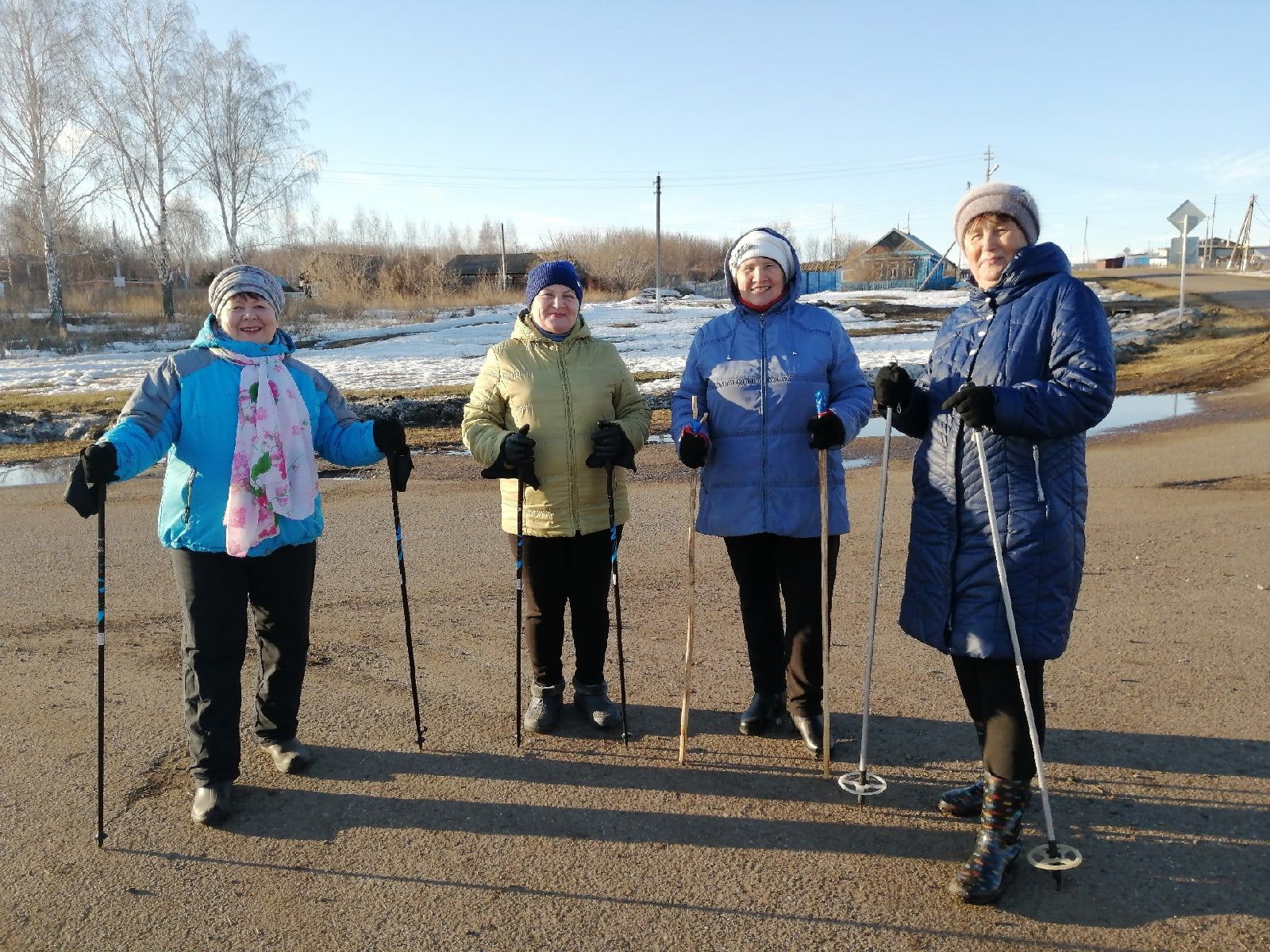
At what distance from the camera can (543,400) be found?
3.95m

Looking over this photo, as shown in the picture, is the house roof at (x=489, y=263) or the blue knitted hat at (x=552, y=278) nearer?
the blue knitted hat at (x=552, y=278)

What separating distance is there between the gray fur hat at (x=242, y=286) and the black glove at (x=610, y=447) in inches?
52.0

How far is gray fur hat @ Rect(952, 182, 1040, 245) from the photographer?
301 cm

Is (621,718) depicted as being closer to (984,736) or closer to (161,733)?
(984,736)

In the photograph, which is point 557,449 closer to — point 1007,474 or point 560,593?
point 560,593

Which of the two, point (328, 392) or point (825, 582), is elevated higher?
point (328, 392)

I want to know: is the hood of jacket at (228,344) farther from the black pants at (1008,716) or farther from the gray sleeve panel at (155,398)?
the black pants at (1008,716)

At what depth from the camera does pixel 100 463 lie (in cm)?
317

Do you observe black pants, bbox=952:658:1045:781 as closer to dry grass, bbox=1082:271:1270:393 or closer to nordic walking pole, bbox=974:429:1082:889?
nordic walking pole, bbox=974:429:1082:889

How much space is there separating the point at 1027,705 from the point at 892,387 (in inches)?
43.4

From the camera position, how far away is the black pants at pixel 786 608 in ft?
12.5

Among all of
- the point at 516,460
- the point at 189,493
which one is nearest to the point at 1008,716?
the point at 516,460

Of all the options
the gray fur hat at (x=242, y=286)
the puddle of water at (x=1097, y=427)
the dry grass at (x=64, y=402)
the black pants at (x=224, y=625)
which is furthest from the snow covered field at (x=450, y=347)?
the black pants at (x=224, y=625)

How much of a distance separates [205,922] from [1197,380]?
17.1m
